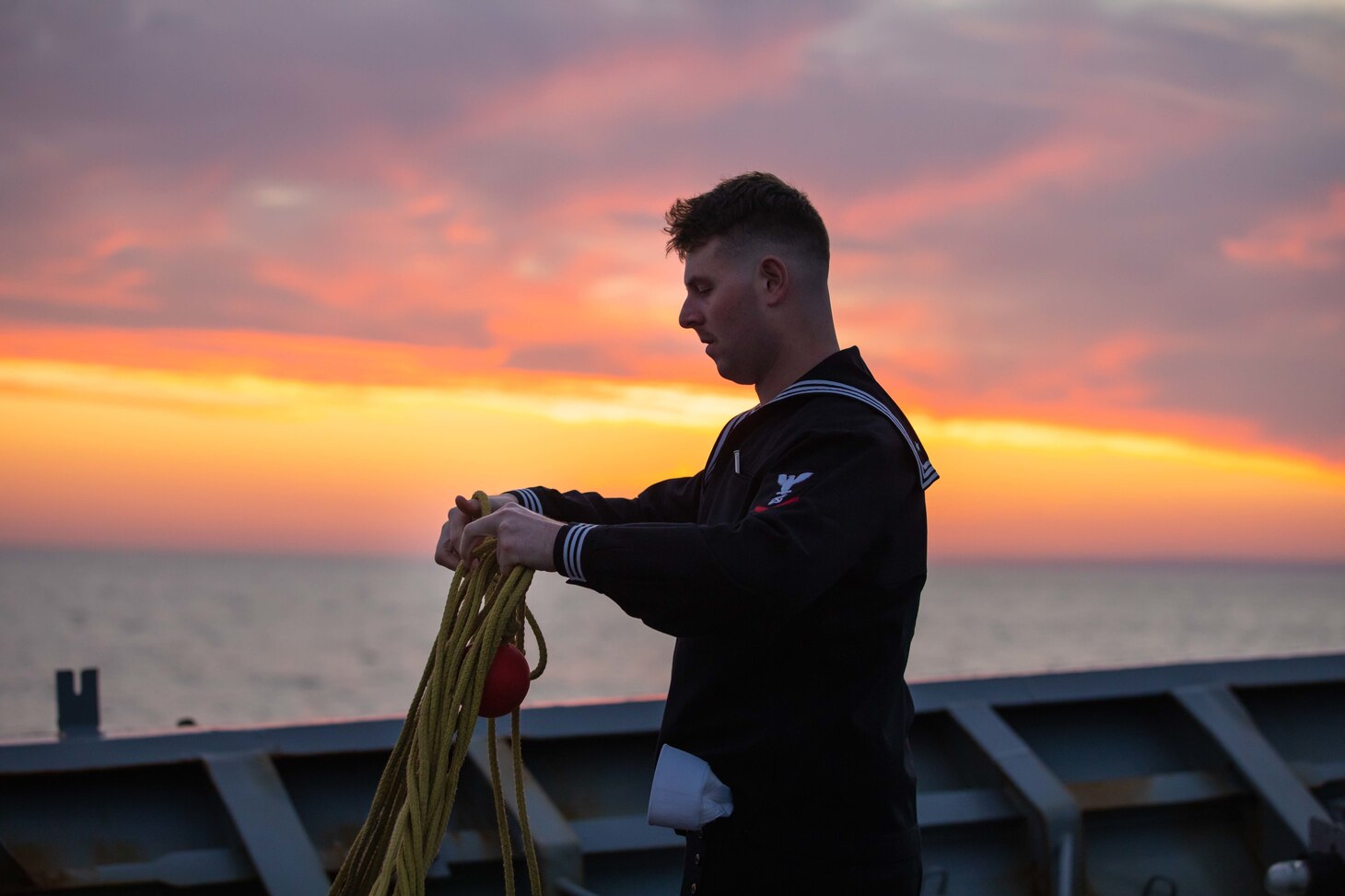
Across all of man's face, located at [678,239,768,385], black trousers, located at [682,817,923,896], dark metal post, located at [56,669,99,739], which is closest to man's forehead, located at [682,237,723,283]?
man's face, located at [678,239,768,385]

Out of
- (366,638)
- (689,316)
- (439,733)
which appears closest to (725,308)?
(689,316)

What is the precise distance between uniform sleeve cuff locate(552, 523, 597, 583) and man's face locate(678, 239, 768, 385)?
487 mm

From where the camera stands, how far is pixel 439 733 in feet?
6.96

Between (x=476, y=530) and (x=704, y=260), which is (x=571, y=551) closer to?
(x=476, y=530)

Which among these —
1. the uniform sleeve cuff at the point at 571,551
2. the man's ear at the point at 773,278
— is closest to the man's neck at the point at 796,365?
the man's ear at the point at 773,278

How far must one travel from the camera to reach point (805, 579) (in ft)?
6.16

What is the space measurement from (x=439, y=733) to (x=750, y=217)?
41.2 inches

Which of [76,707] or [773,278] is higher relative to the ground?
[773,278]

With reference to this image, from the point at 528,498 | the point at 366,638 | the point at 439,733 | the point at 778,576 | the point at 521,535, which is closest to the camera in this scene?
the point at 778,576

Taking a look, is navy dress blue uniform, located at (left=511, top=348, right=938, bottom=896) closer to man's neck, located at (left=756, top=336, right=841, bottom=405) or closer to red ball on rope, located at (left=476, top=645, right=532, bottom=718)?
man's neck, located at (left=756, top=336, right=841, bottom=405)

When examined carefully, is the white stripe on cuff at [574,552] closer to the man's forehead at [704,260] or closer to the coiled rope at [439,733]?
the coiled rope at [439,733]

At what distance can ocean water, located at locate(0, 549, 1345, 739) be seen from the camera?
32750 millimetres

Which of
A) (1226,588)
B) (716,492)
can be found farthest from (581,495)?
(1226,588)

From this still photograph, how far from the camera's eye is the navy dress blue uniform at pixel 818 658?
6.42 ft
